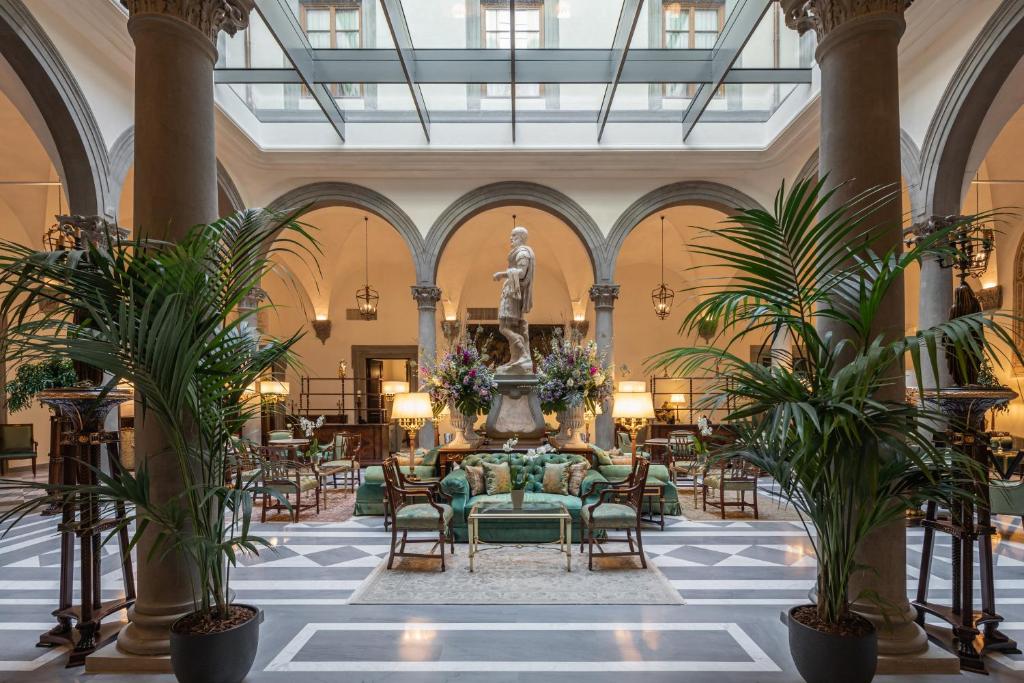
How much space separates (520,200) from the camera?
11539mm

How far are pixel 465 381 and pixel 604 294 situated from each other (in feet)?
14.4

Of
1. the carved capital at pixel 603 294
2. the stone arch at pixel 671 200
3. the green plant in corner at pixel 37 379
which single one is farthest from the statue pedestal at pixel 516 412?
the green plant in corner at pixel 37 379

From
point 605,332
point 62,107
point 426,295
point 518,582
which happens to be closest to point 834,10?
point 518,582

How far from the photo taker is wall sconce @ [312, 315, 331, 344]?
659 inches

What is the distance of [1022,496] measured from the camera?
5.81 m

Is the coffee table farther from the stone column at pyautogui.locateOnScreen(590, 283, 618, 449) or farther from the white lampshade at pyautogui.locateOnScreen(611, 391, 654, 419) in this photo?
Answer: the stone column at pyautogui.locateOnScreen(590, 283, 618, 449)

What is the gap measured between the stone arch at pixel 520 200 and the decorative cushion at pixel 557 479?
537 cm

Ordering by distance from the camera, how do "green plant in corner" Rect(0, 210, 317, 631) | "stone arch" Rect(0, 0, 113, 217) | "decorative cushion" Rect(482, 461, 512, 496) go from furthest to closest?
"decorative cushion" Rect(482, 461, 512, 496)
"stone arch" Rect(0, 0, 113, 217)
"green plant in corner" Rect(0, 210, 317, 631)

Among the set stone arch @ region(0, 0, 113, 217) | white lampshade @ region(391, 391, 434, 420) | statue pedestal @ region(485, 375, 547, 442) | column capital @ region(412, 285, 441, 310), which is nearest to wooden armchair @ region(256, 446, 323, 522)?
white lampshade @ region(391, 391, 434, 420)

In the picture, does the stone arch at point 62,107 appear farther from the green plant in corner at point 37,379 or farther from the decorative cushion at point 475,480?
the decorative cushion at point 475,480

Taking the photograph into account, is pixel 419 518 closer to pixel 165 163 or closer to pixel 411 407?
pixel 411 407

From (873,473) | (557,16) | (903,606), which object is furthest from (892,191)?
(557,16)

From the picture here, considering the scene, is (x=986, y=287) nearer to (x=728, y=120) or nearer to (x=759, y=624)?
(x=728, y=120)

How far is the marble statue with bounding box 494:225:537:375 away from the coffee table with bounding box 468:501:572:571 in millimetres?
2595
